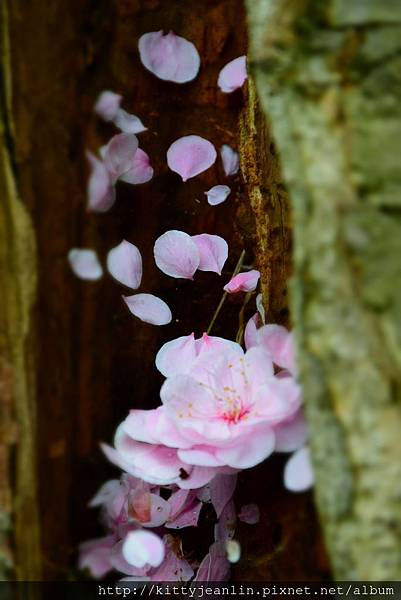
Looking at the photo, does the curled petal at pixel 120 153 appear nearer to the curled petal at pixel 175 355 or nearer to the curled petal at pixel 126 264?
the curled petal at pixel 126 264

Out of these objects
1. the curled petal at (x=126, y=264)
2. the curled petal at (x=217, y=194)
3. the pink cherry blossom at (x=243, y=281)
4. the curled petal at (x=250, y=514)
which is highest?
the curled petal at (x=217, y=194)

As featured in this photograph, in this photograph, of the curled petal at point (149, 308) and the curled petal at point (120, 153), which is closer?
the curled petal at point (120, 153)

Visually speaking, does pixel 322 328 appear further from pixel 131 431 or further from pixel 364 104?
pixel 131 431

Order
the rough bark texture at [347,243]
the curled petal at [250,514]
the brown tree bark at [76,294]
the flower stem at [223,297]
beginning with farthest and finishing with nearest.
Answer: the flower stem at [223,297]
the curled petal at [250,514]
the brown tree bark at [76,294]
the rough bark texture at [347,243]

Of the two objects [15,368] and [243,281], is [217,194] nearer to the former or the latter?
[243,281]

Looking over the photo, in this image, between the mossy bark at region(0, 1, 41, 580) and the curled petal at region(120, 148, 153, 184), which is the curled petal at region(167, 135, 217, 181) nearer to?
the curled petal at region(120, 148, 153, 184)

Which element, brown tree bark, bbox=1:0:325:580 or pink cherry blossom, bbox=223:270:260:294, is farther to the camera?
pink cherry blossom, bbox=223:270:260:294

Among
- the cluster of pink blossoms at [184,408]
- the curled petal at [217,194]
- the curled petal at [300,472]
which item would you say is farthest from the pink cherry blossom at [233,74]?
the curled petal at [300,472]

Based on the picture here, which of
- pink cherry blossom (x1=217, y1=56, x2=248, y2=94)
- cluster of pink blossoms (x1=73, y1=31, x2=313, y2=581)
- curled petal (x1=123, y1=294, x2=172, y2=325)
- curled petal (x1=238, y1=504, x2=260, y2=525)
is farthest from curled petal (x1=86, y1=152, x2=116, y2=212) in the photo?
curled petal (x1=238, y1=504, x2=260, y2=525)
